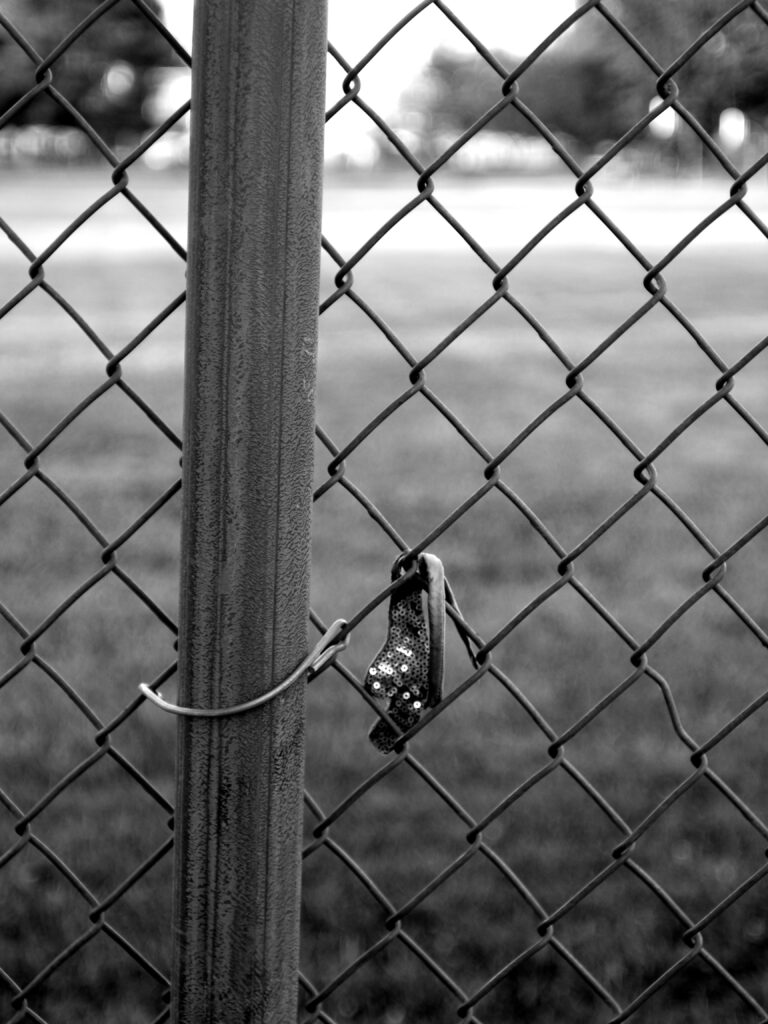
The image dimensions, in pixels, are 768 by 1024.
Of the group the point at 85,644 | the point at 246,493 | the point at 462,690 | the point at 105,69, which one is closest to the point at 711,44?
the point at 85,644

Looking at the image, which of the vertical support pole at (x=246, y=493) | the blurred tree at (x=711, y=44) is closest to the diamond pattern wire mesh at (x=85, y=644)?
the vertical support pole at (x=246, y=493)

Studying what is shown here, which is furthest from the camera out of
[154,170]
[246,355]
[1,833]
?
[154,170]

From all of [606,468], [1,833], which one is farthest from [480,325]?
[1,833]

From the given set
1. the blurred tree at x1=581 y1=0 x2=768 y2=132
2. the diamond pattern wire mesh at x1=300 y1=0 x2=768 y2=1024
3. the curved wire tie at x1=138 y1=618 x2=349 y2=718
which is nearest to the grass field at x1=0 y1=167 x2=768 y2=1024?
the diamond pattern wire mesh at x1=300 y1=0 x2=768 y2=1024

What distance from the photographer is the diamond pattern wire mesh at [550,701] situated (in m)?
1.49

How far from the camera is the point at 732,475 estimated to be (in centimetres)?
588

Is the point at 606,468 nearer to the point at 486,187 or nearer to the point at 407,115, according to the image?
the point at 486,187

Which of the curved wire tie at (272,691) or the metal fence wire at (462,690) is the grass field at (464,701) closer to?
the metal fence wire at (462,690)

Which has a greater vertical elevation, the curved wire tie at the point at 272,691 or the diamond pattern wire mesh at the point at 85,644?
the diamond pattern wire mesh at the point at 85,644

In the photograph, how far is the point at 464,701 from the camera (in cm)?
345

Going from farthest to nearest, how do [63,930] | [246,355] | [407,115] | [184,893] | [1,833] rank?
[407,115] < [1,833] < [63,930] < [184,893] < [246,355]

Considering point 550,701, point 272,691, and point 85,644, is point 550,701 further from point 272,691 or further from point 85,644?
point 272,691

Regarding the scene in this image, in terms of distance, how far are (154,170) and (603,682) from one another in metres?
44.6

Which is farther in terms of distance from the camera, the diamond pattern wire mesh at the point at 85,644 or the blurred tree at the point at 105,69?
the blurred tree at the point at 105,69
